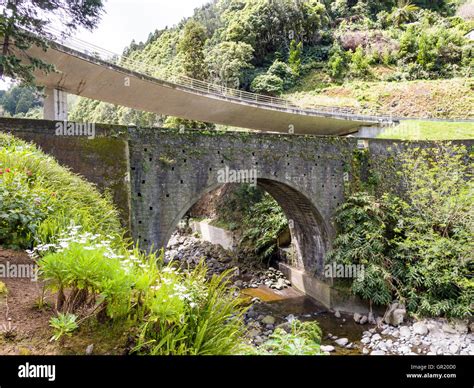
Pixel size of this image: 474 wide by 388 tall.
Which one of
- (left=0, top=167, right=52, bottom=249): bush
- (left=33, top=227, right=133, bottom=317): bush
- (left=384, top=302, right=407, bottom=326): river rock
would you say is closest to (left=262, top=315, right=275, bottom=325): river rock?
(left=384, top=302, right=407, bottom=326): river rock

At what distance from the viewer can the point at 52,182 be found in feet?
13.9

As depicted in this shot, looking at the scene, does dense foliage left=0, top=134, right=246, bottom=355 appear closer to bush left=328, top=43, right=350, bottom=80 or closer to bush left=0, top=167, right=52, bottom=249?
bush left=0, top=167, right=52, bottom=249

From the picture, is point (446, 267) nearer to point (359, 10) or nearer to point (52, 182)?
point (52, 182)

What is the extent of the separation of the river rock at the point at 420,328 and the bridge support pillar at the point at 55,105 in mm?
12617

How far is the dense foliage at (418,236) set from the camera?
9242 millimetres

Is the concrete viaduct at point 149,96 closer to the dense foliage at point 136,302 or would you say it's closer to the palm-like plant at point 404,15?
the dense foliage at point 136,302

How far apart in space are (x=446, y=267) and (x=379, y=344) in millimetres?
3216

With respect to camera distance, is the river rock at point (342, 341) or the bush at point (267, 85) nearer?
the river rock at point (342, 341)

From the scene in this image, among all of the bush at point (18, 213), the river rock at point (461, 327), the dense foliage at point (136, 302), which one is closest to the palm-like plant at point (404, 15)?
the river rock at point (461, 327)

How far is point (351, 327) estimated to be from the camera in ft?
31.8

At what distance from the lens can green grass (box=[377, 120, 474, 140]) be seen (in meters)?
14.7

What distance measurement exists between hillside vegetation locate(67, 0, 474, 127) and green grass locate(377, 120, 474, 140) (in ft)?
20.4

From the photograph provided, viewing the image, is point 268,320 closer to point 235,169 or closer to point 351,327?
point 351,327
